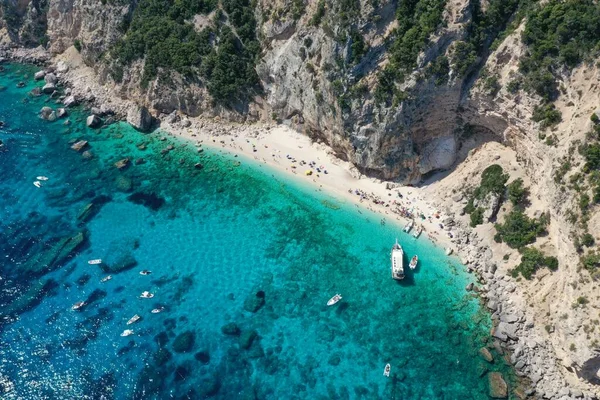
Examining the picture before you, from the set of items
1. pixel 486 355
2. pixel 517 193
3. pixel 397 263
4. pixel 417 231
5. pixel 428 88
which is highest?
pixel 428 88

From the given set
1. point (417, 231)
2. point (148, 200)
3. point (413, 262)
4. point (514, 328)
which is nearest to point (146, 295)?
point (148, 200)

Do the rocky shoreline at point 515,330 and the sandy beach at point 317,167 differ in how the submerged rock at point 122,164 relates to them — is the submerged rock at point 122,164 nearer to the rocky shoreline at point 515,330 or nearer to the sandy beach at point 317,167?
the sandy beach at point 317,167

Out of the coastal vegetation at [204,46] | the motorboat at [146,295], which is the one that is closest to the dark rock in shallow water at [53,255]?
the motorboat at [146,295]

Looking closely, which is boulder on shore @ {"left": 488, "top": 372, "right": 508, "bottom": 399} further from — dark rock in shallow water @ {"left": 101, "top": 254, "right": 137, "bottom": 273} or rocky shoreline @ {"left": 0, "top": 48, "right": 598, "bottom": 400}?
dark rock in shallow water @ {"left": 101, "top": 254, "right": 137, "bottom": 273}

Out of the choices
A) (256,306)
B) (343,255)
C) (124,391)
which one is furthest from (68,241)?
(343,255)

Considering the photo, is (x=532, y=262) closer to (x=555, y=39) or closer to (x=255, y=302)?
(x=555, y=39)

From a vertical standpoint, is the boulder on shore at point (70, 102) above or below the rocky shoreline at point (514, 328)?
below

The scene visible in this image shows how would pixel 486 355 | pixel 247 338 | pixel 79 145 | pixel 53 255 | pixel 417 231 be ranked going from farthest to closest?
pixel 79 145, pixel 417 231, pixel 53 255, pixel 247 338, pixel 486 355

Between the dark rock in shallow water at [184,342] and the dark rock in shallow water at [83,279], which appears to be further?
the dark rock in shallow water at [83,279]
